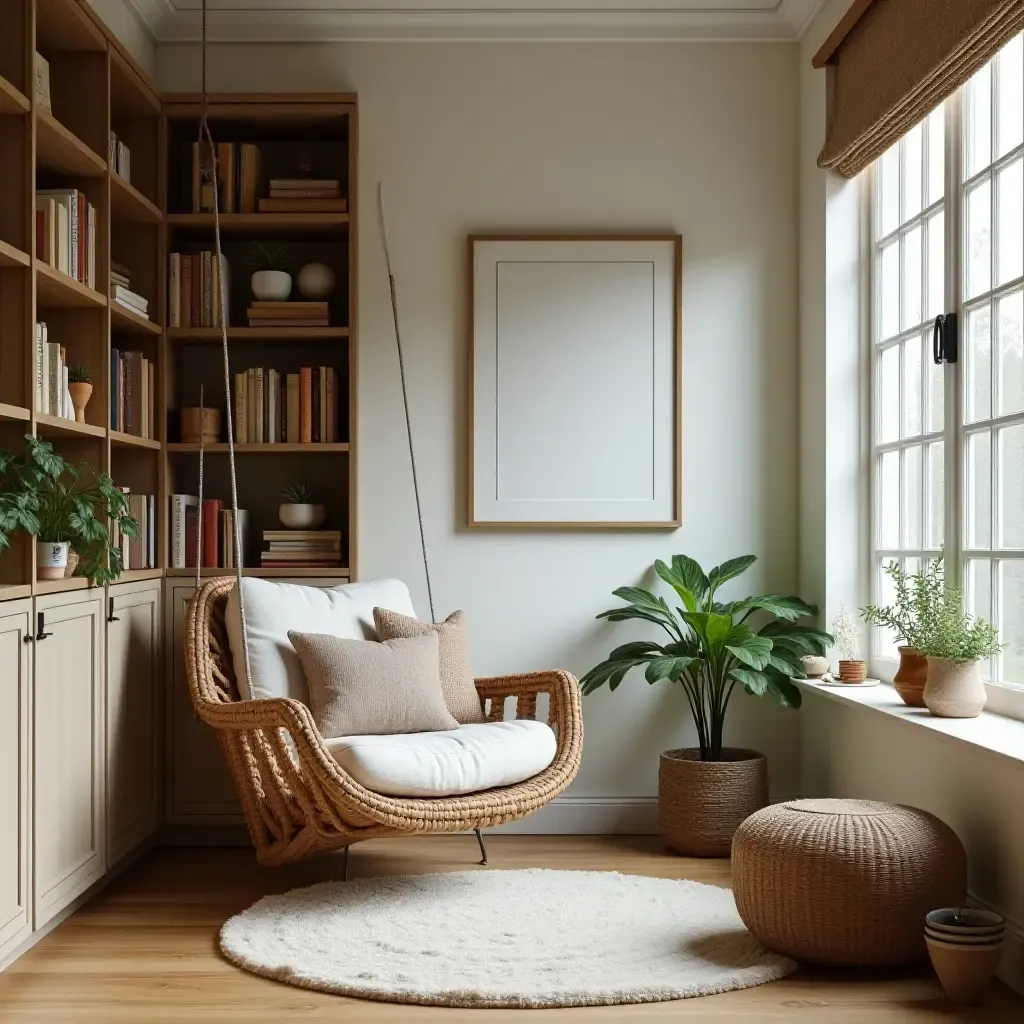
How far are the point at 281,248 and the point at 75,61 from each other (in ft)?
3.02

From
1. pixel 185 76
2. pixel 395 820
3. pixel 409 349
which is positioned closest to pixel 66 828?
pixel 395 820

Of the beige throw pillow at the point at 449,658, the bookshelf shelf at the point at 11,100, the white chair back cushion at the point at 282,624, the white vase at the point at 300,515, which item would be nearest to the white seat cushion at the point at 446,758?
the beige throw pillow at the point at 449,658

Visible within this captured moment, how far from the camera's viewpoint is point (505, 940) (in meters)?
2.91

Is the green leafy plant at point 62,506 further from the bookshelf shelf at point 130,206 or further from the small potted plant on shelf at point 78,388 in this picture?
the bookshelf shelf at point 130,206

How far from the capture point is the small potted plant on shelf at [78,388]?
329 centimetres

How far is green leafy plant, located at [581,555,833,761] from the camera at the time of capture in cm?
371

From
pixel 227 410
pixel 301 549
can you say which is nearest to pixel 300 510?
pixel 301 549

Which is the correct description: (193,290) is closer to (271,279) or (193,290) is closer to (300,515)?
(271,279)

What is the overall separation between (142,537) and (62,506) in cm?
85

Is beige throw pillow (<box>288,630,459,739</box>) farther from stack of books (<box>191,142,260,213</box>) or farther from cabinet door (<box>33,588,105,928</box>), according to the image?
stack of books (<box>191,142,260,213</box>)

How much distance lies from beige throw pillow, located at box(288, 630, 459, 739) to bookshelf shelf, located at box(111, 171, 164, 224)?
1419 mm

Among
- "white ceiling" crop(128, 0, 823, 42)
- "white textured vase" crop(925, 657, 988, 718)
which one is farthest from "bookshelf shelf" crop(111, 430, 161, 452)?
"white textured vase" crop(925, 657, 988, 718)

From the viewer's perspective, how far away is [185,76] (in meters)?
4.19

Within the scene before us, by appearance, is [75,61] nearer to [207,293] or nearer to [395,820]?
[207,293]
